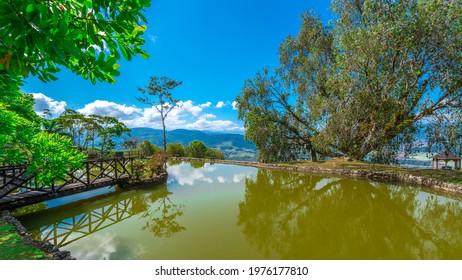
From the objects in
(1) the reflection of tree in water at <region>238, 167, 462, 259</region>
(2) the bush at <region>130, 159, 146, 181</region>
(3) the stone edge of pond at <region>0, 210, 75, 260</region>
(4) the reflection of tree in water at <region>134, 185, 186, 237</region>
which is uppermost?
(2) the bush at <region>130, 159, 146, 181</region>

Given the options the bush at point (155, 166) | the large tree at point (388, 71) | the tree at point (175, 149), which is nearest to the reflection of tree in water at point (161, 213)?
the bush at point (155, 166)

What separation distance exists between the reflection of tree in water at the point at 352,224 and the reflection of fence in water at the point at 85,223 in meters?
3.37

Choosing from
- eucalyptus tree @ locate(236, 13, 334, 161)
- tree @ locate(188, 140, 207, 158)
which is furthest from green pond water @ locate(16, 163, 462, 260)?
tree @ locate(188, 140, 207, 158)

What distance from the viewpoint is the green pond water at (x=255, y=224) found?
3578 mm

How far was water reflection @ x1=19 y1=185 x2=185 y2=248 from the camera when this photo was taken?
169 inches

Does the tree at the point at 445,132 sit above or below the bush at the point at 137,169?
above

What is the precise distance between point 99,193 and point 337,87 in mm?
11686

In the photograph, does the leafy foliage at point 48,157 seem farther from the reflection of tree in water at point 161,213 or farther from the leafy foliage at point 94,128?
the leafy foliage at point 94,128

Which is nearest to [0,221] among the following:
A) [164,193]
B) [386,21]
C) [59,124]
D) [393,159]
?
[164,193]

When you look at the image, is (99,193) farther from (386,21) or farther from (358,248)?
(386,21)

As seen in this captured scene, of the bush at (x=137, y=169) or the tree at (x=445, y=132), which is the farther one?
the bush at (x=137, y=169)

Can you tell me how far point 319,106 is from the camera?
11.8 metres

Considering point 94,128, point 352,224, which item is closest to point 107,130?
point 94,128

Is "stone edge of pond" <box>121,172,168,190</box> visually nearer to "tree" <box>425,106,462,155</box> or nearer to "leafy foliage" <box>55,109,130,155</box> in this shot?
"tree" <box>425,106,462,155</box>
